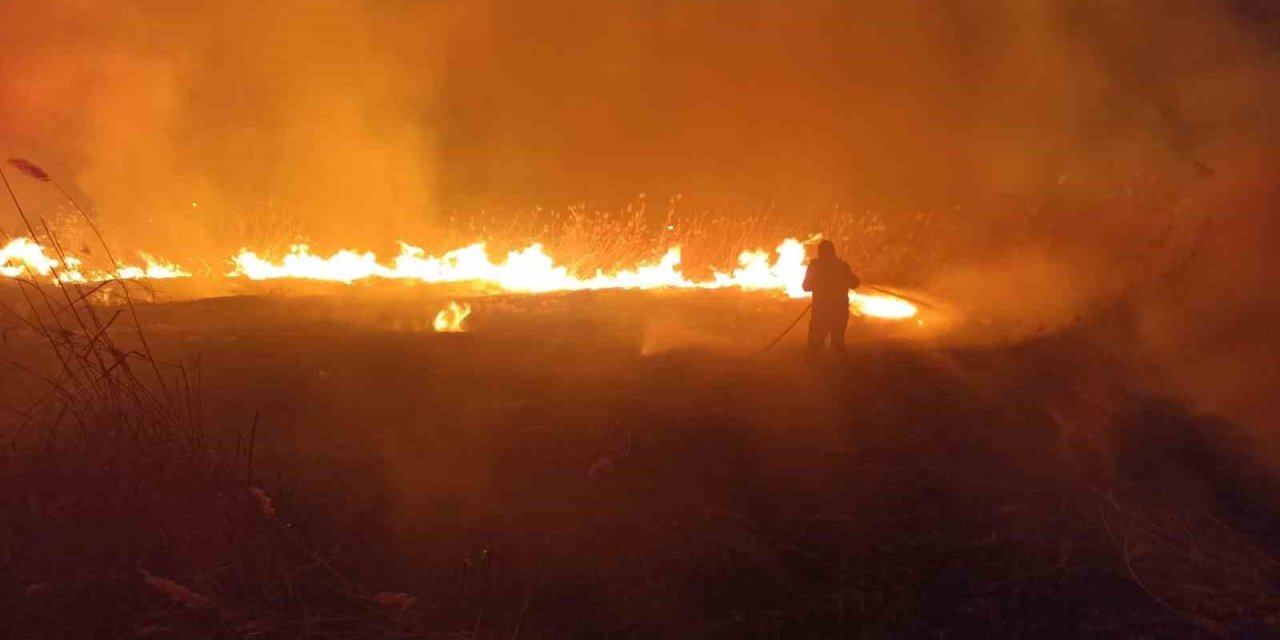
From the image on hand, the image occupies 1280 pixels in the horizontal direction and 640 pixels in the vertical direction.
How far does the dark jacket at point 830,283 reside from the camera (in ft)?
33.3

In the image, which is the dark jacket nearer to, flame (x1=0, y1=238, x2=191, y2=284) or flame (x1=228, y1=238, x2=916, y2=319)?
flame (x1=228, y1=238, x2=916, y2=319)

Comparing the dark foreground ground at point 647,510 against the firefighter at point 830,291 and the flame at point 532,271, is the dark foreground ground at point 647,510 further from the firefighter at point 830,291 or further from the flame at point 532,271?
the flame at point 532,271

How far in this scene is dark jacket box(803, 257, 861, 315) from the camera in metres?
10.2

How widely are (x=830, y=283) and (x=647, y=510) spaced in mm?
5221

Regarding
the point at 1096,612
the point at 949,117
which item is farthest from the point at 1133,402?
the point at 949,117

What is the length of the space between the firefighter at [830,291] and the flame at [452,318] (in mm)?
4712

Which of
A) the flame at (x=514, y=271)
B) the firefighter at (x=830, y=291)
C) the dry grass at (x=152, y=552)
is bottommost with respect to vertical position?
the dry grass at (x=152, y=552)

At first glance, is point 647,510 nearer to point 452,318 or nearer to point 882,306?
point 452,318

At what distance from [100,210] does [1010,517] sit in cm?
2097

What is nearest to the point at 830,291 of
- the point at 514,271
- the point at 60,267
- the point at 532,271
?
the point at 532,271

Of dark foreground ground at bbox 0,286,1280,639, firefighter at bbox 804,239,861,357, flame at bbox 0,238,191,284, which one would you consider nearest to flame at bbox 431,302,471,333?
dark foreground ground at bbox 0,286,1280,639

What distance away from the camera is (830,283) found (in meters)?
10.2

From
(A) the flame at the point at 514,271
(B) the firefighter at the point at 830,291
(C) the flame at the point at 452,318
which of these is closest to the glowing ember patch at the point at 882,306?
(A) the flame at the point at 514,271

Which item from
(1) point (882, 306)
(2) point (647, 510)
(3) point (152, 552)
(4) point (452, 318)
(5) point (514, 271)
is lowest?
(3) point (152, 552)
